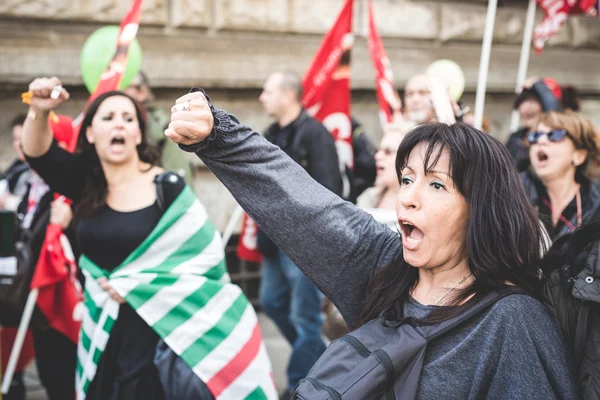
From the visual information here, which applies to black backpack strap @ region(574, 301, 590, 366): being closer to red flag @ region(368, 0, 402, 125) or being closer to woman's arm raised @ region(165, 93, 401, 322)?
woman's arm raised @ region(165, 93, 401, 322)

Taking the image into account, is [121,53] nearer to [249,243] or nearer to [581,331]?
[249,243]

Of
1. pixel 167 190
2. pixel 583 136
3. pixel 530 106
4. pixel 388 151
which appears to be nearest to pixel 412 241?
pixel 167 190

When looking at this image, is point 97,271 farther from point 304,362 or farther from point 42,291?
point 304,362

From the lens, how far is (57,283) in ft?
14.0

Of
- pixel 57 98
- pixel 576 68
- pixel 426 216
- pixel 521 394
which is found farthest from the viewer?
pixel 576 68

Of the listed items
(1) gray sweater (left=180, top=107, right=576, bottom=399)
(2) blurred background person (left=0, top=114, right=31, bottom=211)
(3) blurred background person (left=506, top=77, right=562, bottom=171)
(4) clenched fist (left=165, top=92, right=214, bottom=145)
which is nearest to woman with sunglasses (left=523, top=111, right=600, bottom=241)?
(3) blurred background person (left=506, top=77, right=562, bottom=171)

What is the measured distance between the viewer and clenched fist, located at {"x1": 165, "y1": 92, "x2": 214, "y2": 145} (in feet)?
6.11

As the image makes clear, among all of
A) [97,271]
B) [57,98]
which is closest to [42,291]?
[97,271]

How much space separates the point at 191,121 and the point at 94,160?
78.1 inches

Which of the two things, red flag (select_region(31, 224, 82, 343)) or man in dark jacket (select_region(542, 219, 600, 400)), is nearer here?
man in dark jacket (select_region(542, 219, 600, 400))

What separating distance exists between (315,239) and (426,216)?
0.30 meters

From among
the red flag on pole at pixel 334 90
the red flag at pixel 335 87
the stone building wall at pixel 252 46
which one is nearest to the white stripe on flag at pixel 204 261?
the red flag on pole at pixel 334 90

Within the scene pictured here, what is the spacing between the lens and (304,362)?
16.3ft

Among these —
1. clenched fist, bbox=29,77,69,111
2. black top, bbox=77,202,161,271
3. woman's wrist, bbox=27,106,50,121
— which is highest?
clenched fist, bbox=29,77,69,111
